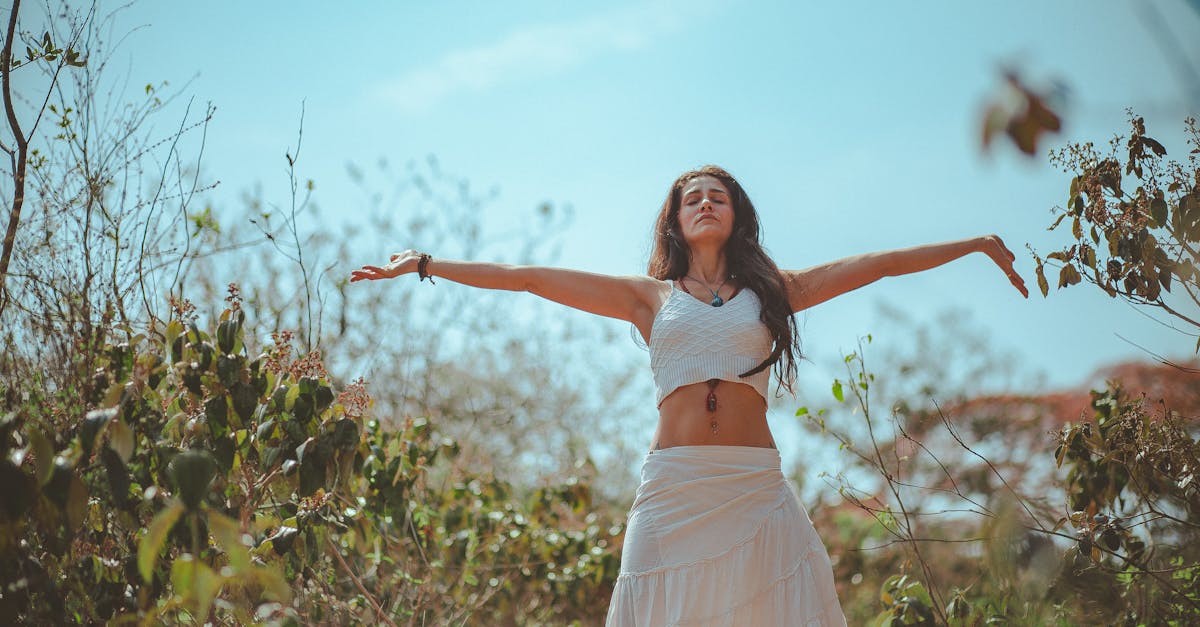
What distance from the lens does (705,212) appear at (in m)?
3.20

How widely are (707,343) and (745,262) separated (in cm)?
45

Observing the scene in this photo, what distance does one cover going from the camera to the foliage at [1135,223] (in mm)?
2443

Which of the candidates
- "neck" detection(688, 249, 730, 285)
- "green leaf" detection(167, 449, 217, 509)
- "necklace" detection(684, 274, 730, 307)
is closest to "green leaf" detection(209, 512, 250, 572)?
"green leaf" detection(167, 449, 217, 509)

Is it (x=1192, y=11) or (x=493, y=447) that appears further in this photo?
(x=493, y=447)

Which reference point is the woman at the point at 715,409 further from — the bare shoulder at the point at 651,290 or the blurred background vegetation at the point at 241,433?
the blurred background vegetation at the point at 241,433

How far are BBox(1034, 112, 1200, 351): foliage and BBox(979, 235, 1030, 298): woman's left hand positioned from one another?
0.64 ft

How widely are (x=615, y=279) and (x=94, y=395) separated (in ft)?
4.94

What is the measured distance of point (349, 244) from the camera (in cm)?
602

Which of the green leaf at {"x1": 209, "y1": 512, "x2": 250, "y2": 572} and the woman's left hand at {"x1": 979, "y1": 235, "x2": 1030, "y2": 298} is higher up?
the woman's left hand at {"x1": 979, "y1": 235, "x2": 1030, "y2": 298}

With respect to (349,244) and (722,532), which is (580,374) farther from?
(722,532)

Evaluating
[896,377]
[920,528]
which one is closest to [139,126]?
[920,528]

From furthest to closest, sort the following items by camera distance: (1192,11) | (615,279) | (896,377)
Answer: (896,377) → (615,279) → (1192,11)

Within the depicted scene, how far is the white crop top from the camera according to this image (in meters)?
2.80

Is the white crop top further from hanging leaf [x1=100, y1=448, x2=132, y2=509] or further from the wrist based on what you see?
hanging leaf [x1=100, y1=448, x2=132, y2=509]
